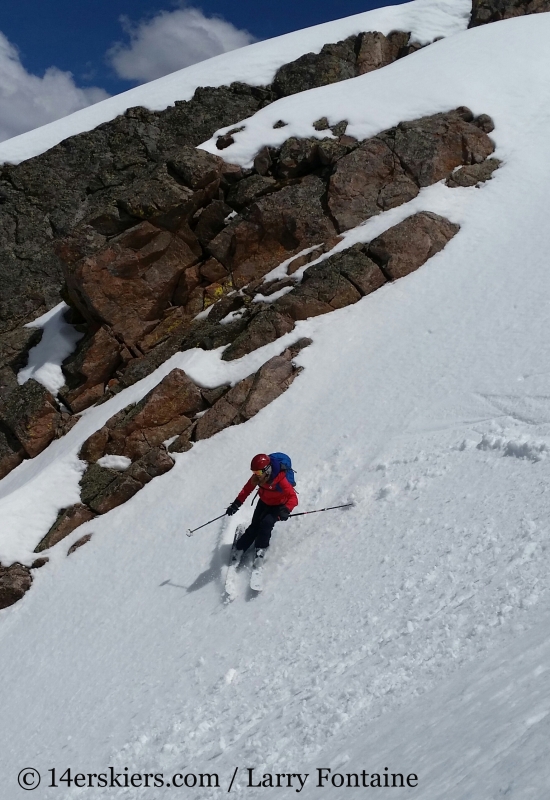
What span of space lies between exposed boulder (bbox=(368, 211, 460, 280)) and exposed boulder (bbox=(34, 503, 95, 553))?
1007cm

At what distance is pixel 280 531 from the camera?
9.67m

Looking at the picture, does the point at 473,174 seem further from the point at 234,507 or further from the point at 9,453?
the point at 9,453

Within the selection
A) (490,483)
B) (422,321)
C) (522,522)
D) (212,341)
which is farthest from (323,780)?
(212,341)

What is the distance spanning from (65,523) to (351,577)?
7.81 meters

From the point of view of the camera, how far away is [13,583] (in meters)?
11.6

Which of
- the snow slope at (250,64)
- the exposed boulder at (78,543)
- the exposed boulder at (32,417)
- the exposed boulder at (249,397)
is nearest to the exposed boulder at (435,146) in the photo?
the exposed boulder at (249,397)

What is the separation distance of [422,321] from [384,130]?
28.4 ft

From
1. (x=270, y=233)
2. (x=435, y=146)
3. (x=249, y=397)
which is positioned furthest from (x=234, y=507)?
(x=435, y=146)

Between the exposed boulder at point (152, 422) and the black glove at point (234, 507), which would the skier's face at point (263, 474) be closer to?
the black glove at point (234, 507)

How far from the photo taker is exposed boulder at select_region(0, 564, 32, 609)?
11469mm

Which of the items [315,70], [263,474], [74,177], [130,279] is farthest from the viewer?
[315,70]

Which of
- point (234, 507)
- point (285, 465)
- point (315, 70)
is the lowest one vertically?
point (234, 507)

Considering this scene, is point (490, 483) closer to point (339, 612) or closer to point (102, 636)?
point (339, 612)

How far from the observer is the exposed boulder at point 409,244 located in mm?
15375
